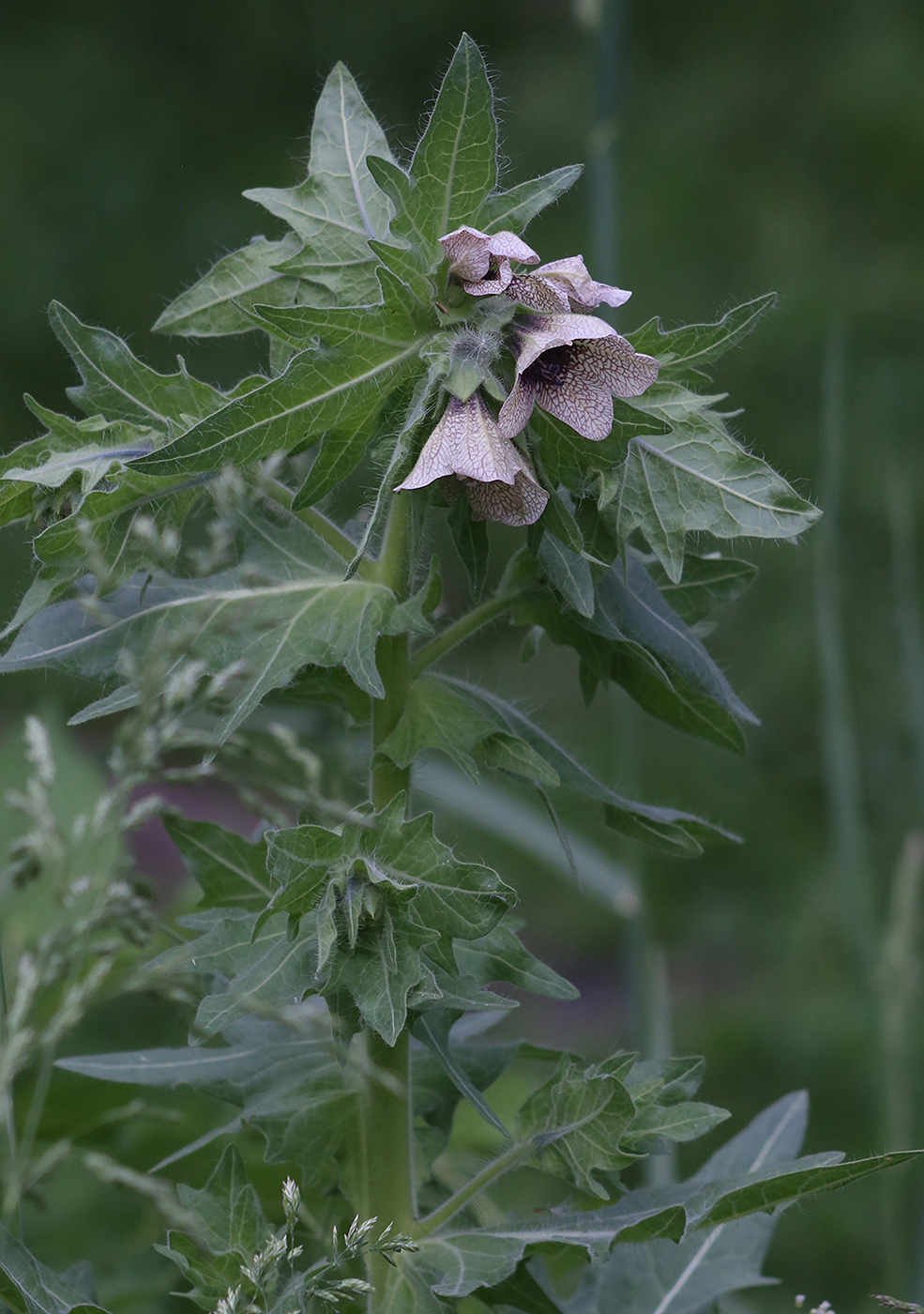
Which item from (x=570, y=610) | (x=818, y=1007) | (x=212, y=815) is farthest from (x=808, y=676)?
(x=570, y=610)

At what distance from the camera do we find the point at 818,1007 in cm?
275

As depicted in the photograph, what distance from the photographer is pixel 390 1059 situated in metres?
0.83

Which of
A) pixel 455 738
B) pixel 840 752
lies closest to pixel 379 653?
pixel 455 738

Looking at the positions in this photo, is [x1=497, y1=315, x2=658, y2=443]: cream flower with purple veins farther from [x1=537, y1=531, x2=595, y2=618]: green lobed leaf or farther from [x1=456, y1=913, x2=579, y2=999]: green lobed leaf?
[x1=456, y1=913, x2=579, y2=999]: green lobed leaf

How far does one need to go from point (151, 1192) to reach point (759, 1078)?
2.24m

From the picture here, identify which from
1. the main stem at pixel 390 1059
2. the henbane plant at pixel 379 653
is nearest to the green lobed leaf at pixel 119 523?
the henbane plant at pixel 379 653

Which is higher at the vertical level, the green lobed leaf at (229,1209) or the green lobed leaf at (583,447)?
the green lobed leaf at (583,447)

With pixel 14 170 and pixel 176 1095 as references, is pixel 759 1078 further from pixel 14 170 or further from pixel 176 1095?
pixel 14 170

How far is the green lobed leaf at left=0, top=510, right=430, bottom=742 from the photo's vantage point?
29.8 inches

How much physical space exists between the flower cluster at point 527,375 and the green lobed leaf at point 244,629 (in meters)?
0.10

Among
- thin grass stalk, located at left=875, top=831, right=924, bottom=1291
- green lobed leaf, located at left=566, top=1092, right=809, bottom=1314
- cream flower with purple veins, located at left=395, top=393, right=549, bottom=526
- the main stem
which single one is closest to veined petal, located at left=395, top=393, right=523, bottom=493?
cream flower with purple veins, located at left=395, top=393, right=549, bottom=526

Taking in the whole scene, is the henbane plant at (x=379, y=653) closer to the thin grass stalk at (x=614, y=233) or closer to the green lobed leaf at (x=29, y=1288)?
the green lobed leaf at (x=29, y=1288)

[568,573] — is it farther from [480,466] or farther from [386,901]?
[386,901]

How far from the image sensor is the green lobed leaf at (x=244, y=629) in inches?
29.8
